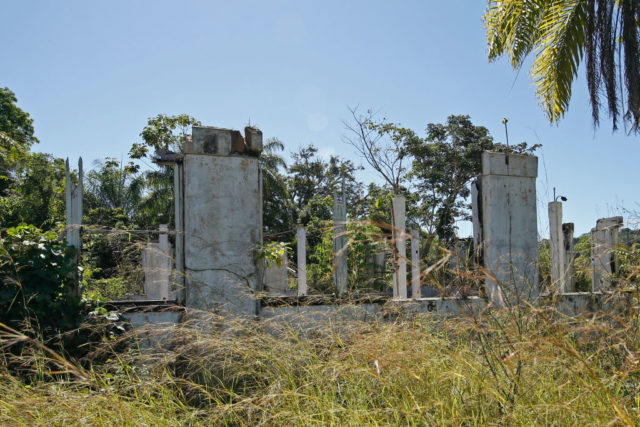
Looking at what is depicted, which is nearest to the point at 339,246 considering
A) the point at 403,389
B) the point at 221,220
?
the point at 221,220

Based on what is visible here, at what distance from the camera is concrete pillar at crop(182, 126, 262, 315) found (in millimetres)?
3842

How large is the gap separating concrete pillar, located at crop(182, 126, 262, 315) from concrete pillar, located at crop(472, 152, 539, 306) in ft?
7.52

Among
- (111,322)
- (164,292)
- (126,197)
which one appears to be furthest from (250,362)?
(126,197)

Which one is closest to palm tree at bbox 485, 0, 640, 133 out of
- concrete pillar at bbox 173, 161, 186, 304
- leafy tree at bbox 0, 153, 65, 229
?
concrete pillar at bbox 173, 161, 186, 304

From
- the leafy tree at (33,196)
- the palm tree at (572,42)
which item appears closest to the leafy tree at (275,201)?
the leafy tree at (33,196)

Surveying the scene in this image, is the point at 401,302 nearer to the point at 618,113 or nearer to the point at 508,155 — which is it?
the point at 508,155

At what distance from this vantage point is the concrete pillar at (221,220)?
384 centimetres

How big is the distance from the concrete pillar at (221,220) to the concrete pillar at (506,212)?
2291 millimetres

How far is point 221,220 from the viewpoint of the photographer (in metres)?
3.95

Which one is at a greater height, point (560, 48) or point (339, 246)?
point (560, 48)

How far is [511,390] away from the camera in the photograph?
7.06ft

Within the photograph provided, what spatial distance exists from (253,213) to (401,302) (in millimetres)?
1572

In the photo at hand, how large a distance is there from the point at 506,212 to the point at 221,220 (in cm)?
286

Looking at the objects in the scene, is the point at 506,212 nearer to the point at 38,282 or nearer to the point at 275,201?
the point at 38,282
